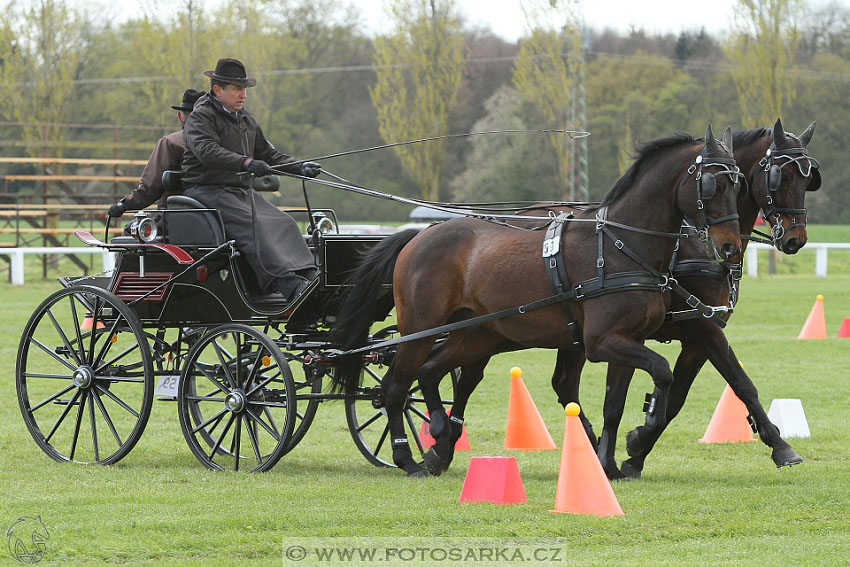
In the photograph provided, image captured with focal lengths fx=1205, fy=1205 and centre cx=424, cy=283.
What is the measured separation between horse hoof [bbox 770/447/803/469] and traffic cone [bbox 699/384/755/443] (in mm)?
1802

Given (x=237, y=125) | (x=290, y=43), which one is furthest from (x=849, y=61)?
(x=237, y=125)

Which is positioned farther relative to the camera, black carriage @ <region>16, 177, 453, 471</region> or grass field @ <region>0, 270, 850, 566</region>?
black carriage @ <region>16, 177, 453, 471</region>

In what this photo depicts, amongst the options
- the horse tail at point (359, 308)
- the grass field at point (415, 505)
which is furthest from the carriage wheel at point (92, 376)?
the horse tail at point (359, 308)

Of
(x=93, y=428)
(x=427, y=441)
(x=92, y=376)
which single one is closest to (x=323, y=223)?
(x=427, y=441)

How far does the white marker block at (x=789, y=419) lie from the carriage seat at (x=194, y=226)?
416cm

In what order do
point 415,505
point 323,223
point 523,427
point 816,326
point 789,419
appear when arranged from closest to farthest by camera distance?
point 415,505, point 523,427, point 789,419, point 323,223, point 816,326

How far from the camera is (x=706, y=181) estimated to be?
655 centimetres

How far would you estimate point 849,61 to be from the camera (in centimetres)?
4741

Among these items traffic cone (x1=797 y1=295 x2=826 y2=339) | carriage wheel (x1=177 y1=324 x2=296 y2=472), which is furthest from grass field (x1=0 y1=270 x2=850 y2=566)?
traffic cone (x1=797 y1=295 x2=826 y2=339)

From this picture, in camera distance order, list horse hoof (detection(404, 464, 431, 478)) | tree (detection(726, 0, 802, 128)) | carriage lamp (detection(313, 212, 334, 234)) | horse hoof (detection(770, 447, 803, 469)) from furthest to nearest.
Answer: tree (detection(726, 0, 802, 128)) → carriage lamp (detection(313, 212, 334, 234)) → horse hoof (detection(404, 464, 431, 478)) → horse hoof (detection(770, 447, 803, 469))

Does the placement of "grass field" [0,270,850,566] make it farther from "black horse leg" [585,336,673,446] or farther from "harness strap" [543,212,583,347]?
"harness strap" [543,212,583,347]

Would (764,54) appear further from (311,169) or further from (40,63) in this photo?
(311,169)

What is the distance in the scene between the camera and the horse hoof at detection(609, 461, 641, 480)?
7115 mm

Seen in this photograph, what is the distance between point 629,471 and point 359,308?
200 cm
